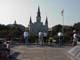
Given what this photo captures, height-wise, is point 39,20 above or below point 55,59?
above

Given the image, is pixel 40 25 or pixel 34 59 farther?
pixel 40 25

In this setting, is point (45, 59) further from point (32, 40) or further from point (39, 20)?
point (39, 20)

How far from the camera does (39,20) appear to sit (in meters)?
135

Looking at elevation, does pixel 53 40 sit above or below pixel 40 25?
below

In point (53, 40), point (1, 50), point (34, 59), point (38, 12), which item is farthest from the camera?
point (38, 12)

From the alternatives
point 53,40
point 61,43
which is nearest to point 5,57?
point 61,43

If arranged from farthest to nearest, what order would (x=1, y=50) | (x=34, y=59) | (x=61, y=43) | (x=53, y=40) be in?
1. (x=53, y=40)
2. (x=61, y=43)
3. (x=34, y=59)
4. (x=1, y=50)

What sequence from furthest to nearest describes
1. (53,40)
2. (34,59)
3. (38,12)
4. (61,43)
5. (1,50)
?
1. (38,12)
2. (53,40)
3. (61,43)
4. (34,59)
5. (1,50)

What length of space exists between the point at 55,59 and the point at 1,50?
Answer: 4.17m

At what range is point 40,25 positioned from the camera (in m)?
136

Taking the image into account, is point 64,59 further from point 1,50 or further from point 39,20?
point 39,20

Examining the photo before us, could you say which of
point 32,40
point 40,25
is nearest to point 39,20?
point 40,25

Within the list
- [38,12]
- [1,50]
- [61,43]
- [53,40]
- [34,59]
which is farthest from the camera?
[38,12]

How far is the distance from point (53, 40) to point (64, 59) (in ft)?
97.5
